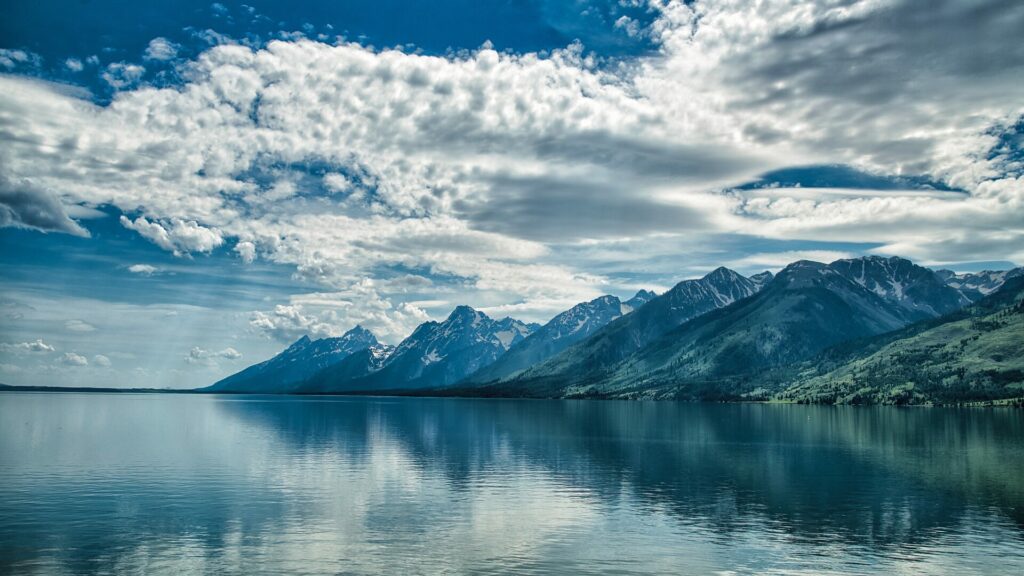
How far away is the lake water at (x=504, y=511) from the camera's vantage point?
57906mm

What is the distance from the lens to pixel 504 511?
3113 inches

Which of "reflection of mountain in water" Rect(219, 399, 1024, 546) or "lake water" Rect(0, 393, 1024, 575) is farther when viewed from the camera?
"reflection of mountain in water" Rect(219, 399, 1024, 546)

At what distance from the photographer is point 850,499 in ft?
292

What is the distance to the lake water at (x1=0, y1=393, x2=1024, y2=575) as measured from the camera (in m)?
57.9

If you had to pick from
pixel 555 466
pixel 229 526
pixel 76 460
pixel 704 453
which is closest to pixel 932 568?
pixel 229 526

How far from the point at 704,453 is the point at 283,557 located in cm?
10721

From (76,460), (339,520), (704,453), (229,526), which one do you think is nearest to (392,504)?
(339,520)

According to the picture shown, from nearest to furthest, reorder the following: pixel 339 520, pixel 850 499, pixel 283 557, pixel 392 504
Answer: pixel 283 557 → pixel 339 520 → pixel 392 504 → pixel 850 499

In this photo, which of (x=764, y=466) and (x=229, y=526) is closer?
(x=229, y=526)

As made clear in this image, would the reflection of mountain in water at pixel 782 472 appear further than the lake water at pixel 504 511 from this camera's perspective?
Yes

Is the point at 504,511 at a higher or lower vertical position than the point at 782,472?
higher

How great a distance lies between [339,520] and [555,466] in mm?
56388

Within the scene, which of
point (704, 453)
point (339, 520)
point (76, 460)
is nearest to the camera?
point (339, 520)

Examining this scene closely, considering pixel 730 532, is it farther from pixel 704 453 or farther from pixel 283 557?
pixel 704 453
